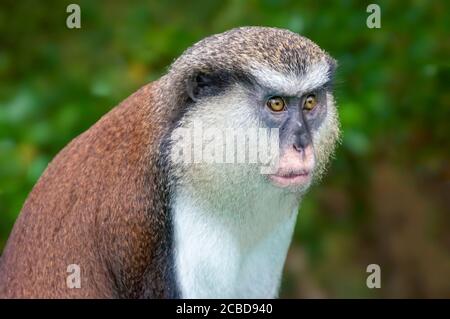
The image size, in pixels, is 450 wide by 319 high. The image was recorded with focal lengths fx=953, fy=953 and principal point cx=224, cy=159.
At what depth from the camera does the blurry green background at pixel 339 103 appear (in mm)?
8508

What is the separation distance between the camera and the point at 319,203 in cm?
1067

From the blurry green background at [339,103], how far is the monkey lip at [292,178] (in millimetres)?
2696

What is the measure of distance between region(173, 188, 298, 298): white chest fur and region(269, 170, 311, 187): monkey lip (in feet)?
1.12

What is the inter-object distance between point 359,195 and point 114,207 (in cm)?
498

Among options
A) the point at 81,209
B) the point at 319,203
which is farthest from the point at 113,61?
the point at 81,209

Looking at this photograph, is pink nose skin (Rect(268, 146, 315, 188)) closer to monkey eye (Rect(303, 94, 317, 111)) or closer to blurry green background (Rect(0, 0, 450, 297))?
monkey eye (Rect(303, 94, 317, 111))

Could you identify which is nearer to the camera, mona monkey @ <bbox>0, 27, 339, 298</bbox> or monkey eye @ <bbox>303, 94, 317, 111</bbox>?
mona monkey @ <bbox>0, 27, 339, 298</bbox>

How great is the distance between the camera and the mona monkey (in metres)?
5.75

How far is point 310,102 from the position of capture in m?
5.92

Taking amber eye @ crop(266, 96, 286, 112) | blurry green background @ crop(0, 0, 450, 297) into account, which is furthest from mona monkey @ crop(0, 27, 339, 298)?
blurry green background @ crop(0, 0, 450, 297)

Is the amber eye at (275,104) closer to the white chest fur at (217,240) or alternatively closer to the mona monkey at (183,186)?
the mona monkey at (183,186)

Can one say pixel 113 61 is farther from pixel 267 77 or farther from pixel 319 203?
pixel 267 77

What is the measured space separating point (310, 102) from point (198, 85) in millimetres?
706

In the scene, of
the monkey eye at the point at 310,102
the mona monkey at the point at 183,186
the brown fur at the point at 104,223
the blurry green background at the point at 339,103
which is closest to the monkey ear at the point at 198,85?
the mona monkey at the point at 183,186
